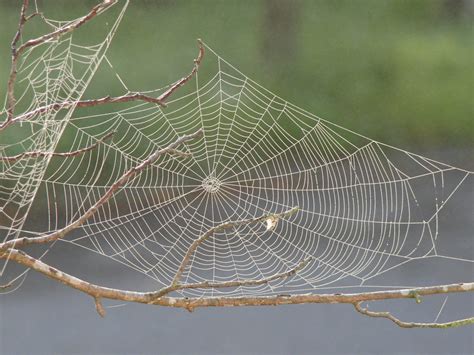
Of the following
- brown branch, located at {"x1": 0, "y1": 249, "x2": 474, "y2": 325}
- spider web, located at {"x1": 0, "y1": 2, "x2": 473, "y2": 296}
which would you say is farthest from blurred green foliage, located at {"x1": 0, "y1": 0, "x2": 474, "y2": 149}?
brown branch, located at {"x1": 0, "y1": 249, "x2": 474, "y2": 325}

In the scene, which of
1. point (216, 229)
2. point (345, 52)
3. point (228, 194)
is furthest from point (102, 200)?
point (345, 52)

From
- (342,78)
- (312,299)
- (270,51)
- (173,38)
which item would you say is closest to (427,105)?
(342,78)

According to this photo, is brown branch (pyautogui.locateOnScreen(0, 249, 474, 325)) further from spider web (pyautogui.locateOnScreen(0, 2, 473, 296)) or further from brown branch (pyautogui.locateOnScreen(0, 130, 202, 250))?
spider web (pyautogui.locateOnScreen(0, 2, 473, 296))

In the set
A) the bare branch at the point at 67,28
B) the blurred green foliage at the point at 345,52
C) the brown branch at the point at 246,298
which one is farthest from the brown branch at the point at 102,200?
the blurred green foliage at the point at 345,52

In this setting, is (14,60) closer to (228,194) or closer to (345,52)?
(228,194)

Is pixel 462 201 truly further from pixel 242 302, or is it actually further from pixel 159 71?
pixel 242 302

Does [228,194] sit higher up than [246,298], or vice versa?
[228,194]

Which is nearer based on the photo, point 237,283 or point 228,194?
point 237,283

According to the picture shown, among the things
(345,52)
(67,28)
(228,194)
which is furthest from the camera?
(345,52)

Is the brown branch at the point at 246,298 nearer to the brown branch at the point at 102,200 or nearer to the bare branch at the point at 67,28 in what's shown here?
the brown branch at the point at 102,200
